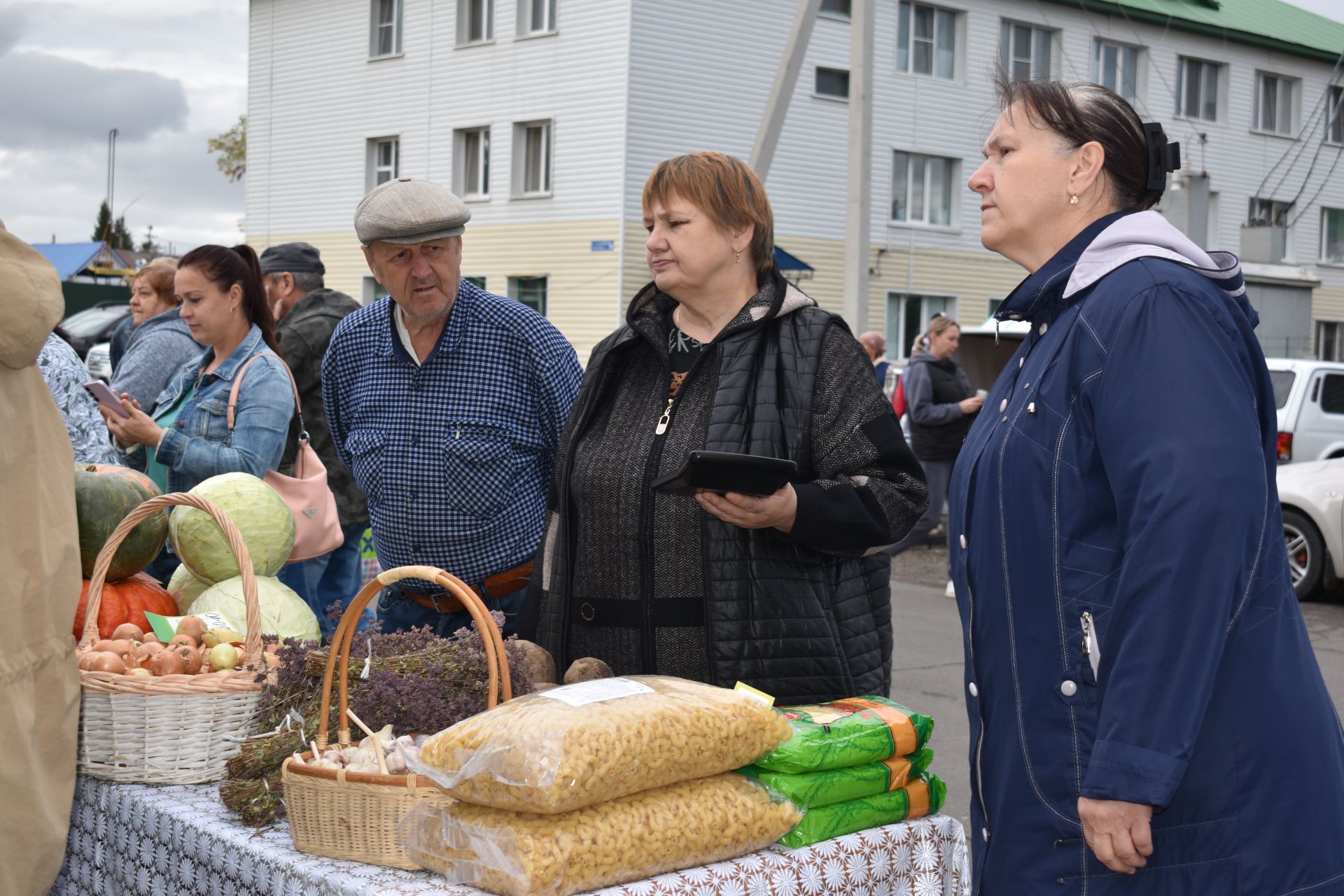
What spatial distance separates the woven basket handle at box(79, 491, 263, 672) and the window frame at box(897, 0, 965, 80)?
85.3 ft

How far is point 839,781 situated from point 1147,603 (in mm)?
765

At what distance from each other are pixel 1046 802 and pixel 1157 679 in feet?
1.11

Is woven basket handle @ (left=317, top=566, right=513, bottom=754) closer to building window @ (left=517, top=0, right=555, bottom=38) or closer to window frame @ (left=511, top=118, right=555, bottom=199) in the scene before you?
window frame @ (left=511, top=118, right=555, bottom=199)

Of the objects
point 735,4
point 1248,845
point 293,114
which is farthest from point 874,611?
point 293,114

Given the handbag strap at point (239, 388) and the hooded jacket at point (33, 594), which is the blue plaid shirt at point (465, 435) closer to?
the handbag strap at point (239, 388)

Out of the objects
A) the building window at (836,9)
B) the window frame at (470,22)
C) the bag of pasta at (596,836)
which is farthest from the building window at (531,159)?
the bag of pasta at (596,836)

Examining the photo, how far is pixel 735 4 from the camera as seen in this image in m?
25.0

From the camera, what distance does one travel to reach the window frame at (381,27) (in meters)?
28.1

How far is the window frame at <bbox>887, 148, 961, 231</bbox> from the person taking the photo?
2722 cm

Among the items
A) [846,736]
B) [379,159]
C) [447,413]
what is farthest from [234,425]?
[379,159]

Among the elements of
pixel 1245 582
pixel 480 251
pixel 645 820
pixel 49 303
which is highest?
pixel 480 251

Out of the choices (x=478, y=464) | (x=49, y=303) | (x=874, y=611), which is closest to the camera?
(x=49, y=303)

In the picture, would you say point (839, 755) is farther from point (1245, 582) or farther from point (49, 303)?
point (49, 303)

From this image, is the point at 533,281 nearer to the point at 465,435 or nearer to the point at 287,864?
the point at 465,435
